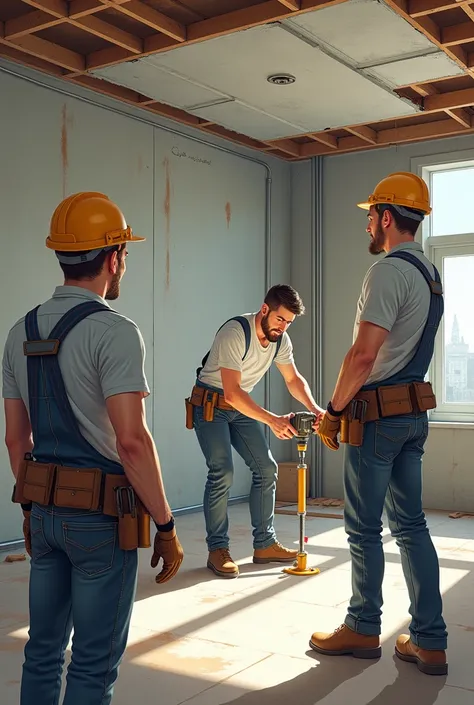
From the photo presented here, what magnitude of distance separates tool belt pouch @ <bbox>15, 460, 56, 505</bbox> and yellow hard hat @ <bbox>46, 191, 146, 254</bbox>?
52cm

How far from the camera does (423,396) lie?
303 centimetres

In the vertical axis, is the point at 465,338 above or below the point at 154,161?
below

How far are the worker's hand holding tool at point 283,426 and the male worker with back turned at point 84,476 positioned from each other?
7.86 ft

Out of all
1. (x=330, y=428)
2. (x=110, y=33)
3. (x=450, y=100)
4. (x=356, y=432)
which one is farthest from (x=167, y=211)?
(x=356, y=432)

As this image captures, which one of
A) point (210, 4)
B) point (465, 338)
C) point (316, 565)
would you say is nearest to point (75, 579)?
point (316, 565)

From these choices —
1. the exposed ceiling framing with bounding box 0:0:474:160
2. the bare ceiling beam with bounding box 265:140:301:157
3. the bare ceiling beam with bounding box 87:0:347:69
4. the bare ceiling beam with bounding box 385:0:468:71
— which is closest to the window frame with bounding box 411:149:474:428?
the exposed ceiling framing with bounding box 0:0:474:160

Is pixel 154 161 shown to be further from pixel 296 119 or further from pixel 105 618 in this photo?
pixel 105 618

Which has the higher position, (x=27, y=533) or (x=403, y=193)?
(x=403, y=193)

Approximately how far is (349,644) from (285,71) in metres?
3.77

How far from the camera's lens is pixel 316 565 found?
491 cm

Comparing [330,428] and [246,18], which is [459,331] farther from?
[330,428]

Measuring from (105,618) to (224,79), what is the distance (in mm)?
4528

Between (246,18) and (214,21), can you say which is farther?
(214,21)

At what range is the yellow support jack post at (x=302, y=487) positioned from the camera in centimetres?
437
